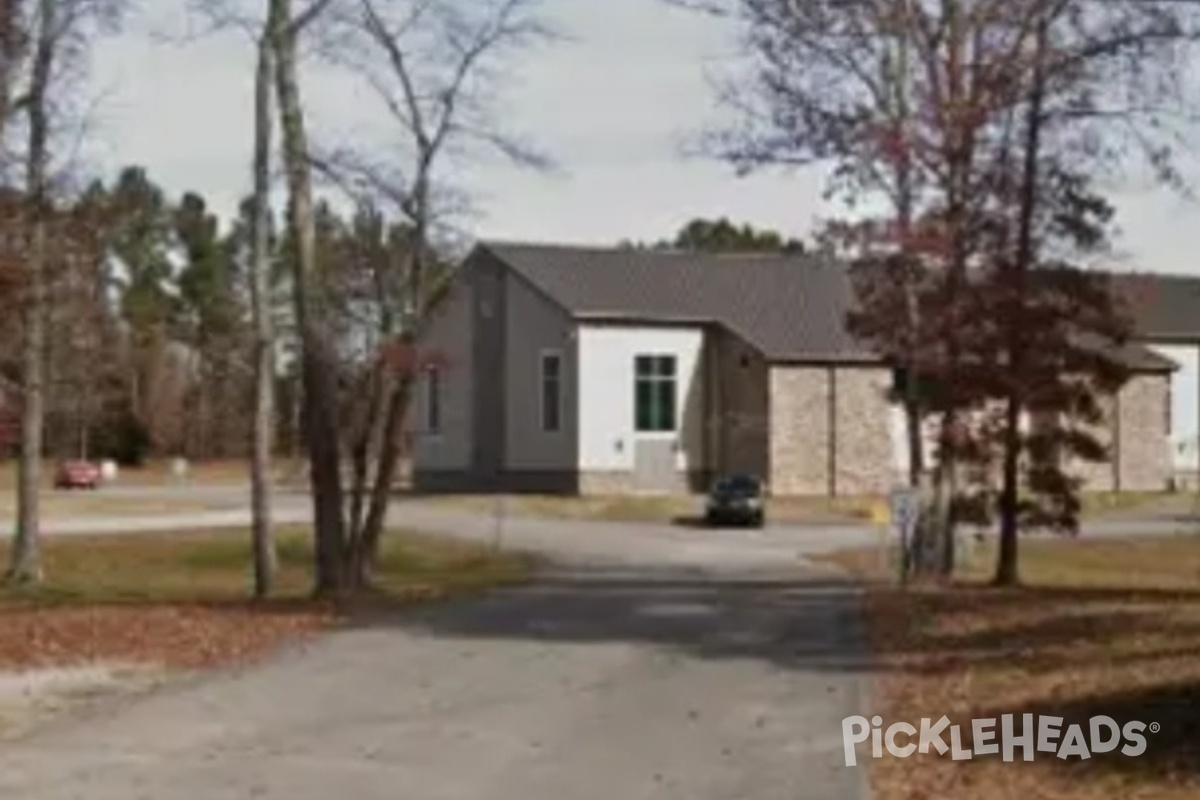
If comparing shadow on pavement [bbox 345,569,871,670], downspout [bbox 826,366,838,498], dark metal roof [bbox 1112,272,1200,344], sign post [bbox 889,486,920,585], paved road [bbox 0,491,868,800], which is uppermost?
dark metal roof [bbox 1112,272,1200,344]

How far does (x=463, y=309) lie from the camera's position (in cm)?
7075

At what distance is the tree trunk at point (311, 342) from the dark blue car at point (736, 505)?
25067 millimetres

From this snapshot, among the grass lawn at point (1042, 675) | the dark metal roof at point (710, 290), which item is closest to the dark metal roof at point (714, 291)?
the dark metal roof at point (710, 290)

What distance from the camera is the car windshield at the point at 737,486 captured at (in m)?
54.5

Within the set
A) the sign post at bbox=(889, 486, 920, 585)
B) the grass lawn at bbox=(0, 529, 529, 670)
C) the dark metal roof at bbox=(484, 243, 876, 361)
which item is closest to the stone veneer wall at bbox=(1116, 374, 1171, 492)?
the dark metal roof at bbox=(484, 243, 876, 361)

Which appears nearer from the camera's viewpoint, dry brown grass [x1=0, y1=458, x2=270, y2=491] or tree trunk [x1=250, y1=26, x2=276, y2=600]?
tree trunk [x1=250, y1=26, x2=276, y2=600]

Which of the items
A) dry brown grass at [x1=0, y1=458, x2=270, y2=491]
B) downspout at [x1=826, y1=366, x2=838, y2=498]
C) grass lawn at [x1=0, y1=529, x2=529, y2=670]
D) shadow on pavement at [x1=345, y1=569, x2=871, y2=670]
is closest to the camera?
shadow on pavement at [x1=345, y1=569, x2=871, y2=670]

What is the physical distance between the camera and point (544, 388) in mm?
65438

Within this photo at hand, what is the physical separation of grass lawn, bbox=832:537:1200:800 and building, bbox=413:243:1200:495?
3495 cm

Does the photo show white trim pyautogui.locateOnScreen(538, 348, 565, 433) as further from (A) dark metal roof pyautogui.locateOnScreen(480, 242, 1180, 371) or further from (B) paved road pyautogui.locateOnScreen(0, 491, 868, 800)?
(B) paved road pyautogui.locateOnScreen(0, 491, 868, 800)

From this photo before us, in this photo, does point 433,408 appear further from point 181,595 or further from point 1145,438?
point 181,595

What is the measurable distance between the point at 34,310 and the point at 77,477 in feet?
202

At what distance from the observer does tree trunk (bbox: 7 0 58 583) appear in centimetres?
2186

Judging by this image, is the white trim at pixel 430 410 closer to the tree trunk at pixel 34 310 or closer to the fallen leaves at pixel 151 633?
the tree trunk at pixel 34 310
